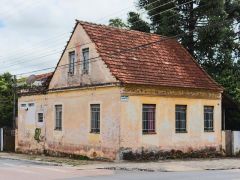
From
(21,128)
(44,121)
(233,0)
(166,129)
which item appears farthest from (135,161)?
(233,0)

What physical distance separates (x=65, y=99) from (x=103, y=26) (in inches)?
185

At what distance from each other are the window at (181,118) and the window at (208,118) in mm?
1540

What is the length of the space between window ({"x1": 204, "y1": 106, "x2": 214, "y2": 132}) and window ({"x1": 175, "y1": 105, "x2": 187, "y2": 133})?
154 centimetres

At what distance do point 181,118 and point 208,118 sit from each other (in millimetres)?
2123

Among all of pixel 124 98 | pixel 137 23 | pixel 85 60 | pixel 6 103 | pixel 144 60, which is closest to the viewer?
pixel 124 98

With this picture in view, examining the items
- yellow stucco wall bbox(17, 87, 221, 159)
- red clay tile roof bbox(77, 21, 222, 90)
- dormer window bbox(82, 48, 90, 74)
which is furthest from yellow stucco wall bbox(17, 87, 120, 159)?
red clay tile roof bbox(77, 21, 222, 90)

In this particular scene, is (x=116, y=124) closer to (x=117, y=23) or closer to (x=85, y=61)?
(x=85, y=61)

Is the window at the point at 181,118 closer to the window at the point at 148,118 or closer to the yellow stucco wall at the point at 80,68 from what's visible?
the window at the point at 148,118

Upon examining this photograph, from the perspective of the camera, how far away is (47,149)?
30672 millimetres

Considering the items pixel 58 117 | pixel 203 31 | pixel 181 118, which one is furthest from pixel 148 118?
pixel 203 31

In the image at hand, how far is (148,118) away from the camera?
2598 cm

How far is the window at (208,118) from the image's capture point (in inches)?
1126

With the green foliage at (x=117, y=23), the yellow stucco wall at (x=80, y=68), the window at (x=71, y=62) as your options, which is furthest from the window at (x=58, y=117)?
the green foliage at (x=117, y=23)

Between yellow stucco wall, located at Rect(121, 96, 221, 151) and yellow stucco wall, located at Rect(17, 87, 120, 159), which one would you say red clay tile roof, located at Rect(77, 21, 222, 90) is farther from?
yellow stucco wall, located at Rect(17, 87, 120, 159)
